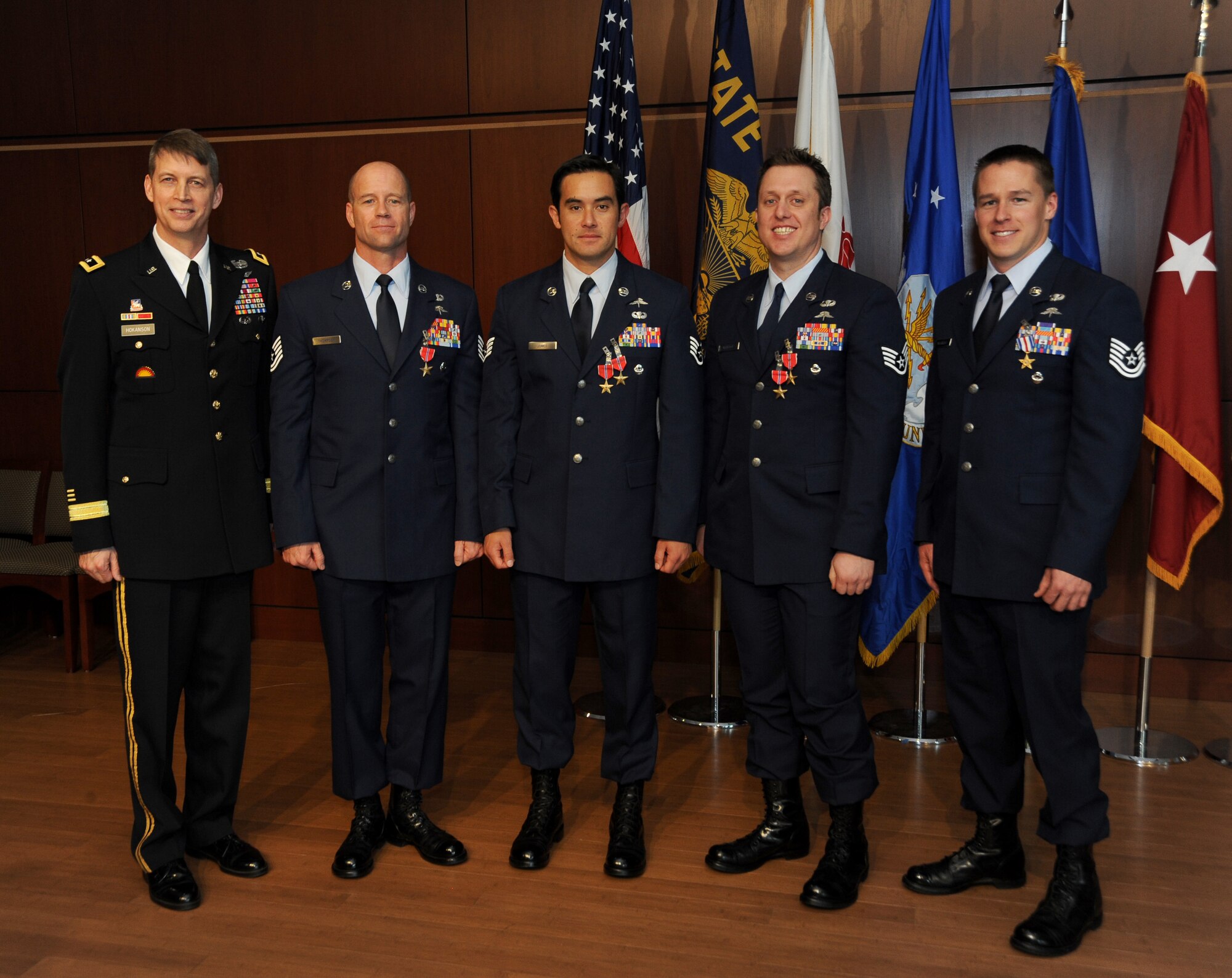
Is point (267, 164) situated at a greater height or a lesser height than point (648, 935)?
greater

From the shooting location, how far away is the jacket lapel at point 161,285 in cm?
258

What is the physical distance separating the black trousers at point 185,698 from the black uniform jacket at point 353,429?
0.29 meters

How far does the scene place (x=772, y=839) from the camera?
2734 mm

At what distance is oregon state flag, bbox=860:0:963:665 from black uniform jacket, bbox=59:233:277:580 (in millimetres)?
2193

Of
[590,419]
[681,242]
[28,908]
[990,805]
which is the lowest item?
[28,908]

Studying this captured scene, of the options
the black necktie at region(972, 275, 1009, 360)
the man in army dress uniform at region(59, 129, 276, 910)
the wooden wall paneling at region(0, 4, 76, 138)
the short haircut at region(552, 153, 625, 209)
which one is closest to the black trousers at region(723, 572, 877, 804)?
the black necktie at region(972, 275, 1009, 360)

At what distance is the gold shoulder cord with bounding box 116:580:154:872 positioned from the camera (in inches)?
103

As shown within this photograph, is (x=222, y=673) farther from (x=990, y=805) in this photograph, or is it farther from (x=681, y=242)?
(x=681, y=242)

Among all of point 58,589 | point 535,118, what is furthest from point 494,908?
point 535,118

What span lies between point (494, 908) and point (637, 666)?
0.69m

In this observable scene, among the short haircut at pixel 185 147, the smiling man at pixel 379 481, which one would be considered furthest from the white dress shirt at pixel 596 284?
the short haircut at pixel 185 147

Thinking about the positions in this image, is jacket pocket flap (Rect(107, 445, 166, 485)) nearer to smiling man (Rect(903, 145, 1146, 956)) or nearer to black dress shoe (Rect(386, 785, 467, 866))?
black dress shoe (Rect(386, 785, 467, 866))

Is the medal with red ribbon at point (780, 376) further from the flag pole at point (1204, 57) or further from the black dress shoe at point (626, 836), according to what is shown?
the flag pole at point (1204, 57)

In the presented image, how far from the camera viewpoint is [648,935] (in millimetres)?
2404
